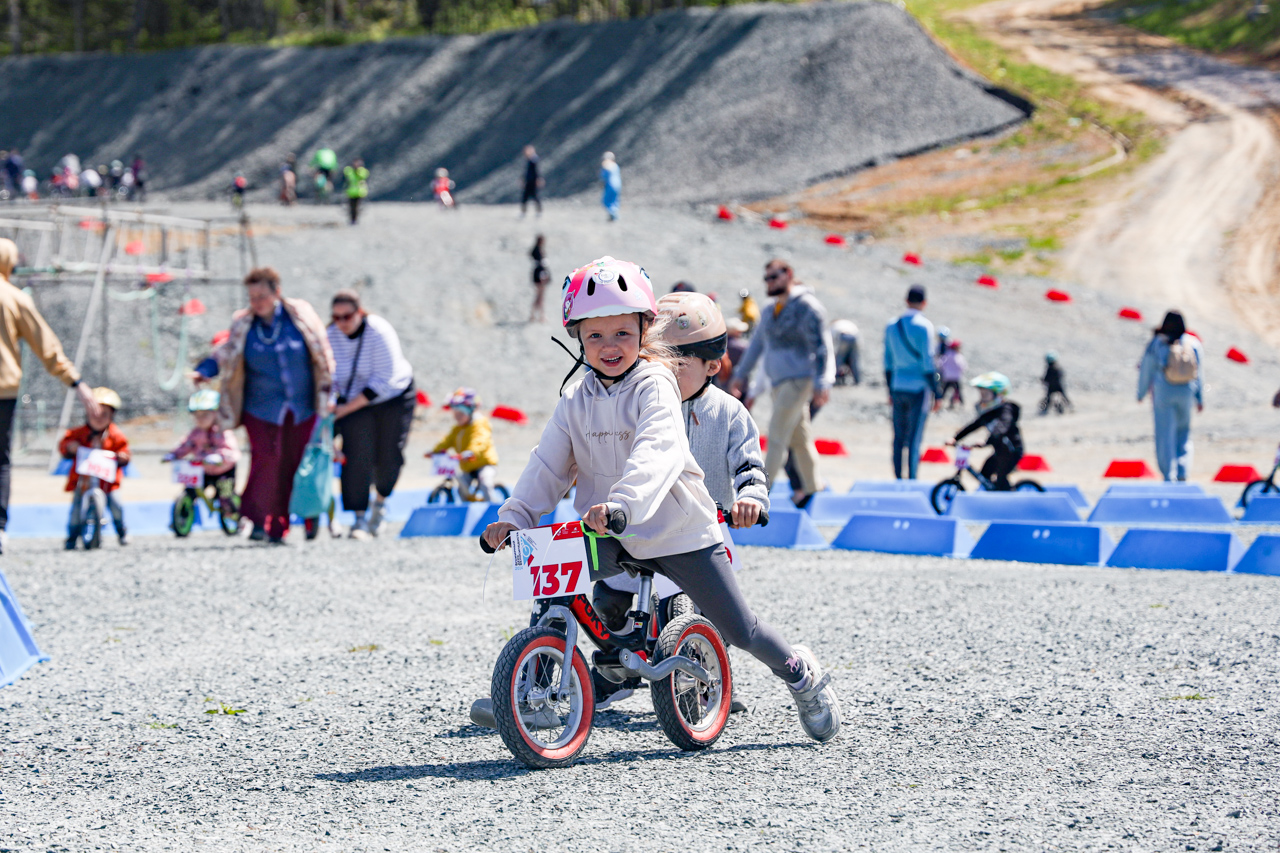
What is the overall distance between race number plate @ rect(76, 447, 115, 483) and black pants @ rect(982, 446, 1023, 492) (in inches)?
302

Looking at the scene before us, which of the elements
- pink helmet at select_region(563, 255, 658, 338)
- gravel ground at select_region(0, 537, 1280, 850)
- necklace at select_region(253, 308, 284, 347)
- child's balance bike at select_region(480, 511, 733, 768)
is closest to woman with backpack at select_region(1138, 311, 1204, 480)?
gravel ground at select_region(0, 537, 1280, 850)

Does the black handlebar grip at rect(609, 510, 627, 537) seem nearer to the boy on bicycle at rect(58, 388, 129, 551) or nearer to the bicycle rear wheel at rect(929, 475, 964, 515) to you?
the boy on bicycle at rect(58, 388, 129, 551)

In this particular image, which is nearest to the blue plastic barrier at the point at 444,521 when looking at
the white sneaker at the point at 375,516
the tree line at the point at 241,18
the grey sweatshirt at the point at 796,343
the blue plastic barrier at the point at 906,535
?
the white sneaker at the point at 375,516

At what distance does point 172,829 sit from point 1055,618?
4798 millimetres

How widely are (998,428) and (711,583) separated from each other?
822cm

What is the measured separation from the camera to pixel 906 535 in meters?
10.1

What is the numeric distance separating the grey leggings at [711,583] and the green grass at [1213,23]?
2062 inches

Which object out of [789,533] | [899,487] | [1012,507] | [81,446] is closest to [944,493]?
[899,487]

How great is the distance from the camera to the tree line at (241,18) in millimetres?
70812

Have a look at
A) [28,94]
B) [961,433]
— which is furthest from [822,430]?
[28,94]

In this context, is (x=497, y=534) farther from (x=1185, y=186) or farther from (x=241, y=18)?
(x=241, y=18)

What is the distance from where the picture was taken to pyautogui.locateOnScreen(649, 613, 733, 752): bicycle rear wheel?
14.7 feet

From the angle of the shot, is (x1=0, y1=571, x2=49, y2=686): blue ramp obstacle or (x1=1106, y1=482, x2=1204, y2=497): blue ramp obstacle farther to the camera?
(x1=1106, y1=482, x2=1204, y2=497): blue ramp obstacle

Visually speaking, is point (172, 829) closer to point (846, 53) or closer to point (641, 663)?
point (641, 663)
